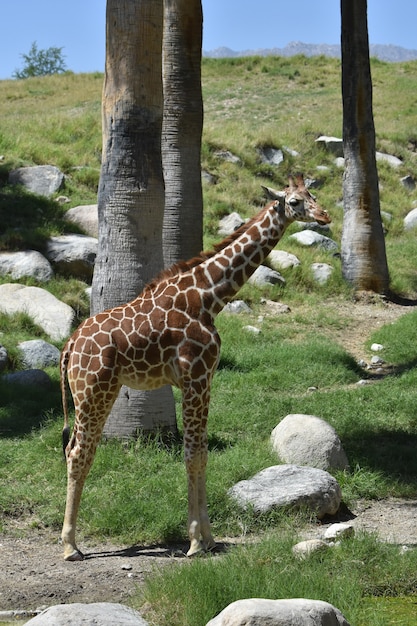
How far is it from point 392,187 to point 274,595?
19949mm

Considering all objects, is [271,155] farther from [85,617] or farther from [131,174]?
[85,617]

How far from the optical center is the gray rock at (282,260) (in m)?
17.5

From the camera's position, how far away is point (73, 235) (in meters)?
16.6

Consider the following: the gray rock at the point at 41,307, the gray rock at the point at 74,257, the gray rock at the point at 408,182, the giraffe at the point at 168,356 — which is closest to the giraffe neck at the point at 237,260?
the giraffe at the point at 168,356

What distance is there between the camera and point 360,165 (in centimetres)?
1716

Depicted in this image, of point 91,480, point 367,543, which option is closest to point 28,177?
point 91,480

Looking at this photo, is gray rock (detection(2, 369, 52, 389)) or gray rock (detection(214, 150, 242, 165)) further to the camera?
gray rock (detection(214, 150, 242, 165))

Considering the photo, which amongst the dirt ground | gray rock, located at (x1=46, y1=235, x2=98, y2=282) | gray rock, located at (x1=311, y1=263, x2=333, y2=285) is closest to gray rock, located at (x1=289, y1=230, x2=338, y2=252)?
gray rock, located at (x1=311, y1=263, x2=333, y2=285)

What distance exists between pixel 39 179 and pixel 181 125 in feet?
23.7

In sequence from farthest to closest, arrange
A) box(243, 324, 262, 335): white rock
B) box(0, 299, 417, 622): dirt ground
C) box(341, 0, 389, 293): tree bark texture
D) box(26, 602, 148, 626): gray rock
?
box(341, 0, 389, 293): tree bark texture < box(243, 324, 262, 335): white rock < box(0, 299, 417, 622): dirt ground < box(26, 602, 148, 626): gray rock

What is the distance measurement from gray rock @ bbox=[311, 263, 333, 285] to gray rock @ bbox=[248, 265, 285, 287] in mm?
893

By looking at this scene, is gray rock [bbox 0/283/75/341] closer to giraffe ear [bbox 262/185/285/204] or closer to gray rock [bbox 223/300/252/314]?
gray rock [bbox 223/300/252/314]

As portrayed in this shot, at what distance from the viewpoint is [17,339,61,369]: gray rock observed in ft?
40.4

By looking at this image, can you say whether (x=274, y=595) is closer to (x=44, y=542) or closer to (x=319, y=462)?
→ (x=44, y=542)
